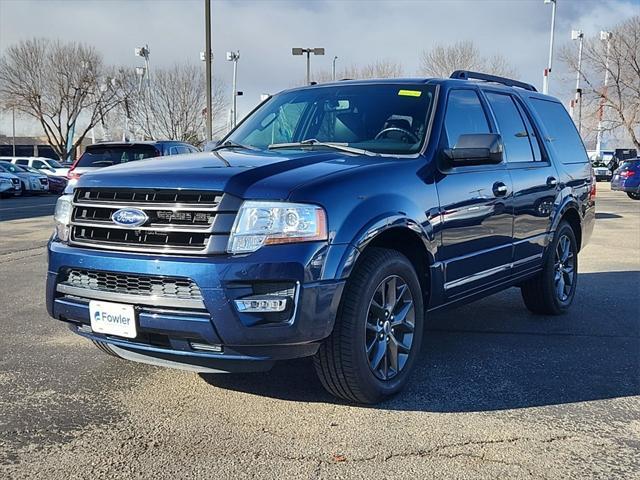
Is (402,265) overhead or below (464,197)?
below

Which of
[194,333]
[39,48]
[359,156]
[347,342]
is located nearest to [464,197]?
[359,156]

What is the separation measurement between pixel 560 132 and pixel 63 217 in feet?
15.0

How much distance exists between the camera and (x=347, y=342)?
3529 millimetres

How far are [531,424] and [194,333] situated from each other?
6.05ft

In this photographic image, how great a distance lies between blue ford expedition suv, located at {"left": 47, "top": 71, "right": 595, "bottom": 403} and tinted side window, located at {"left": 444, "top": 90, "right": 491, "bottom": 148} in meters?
0.02

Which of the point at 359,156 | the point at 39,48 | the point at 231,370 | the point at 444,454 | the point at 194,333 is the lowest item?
the point at 444,454

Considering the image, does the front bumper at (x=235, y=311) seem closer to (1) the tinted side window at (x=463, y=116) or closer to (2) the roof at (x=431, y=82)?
(1) the tinted side window at (x=463, y=116)

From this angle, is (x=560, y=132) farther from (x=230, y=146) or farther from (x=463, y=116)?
(x=230, y=146)

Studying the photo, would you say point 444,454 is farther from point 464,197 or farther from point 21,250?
point 21,250

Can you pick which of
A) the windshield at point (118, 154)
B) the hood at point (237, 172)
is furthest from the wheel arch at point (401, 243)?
the windshield at point (118, 154)

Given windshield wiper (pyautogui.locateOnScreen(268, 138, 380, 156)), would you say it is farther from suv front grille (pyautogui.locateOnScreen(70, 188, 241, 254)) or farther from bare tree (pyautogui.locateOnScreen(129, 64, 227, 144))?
bare tree (pyautogui.locateOnScreen(129, 64, 227, 144))

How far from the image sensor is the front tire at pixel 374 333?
3.55 m

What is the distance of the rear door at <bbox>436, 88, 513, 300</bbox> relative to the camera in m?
4.37

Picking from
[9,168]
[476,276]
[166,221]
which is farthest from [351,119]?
[9,168]
